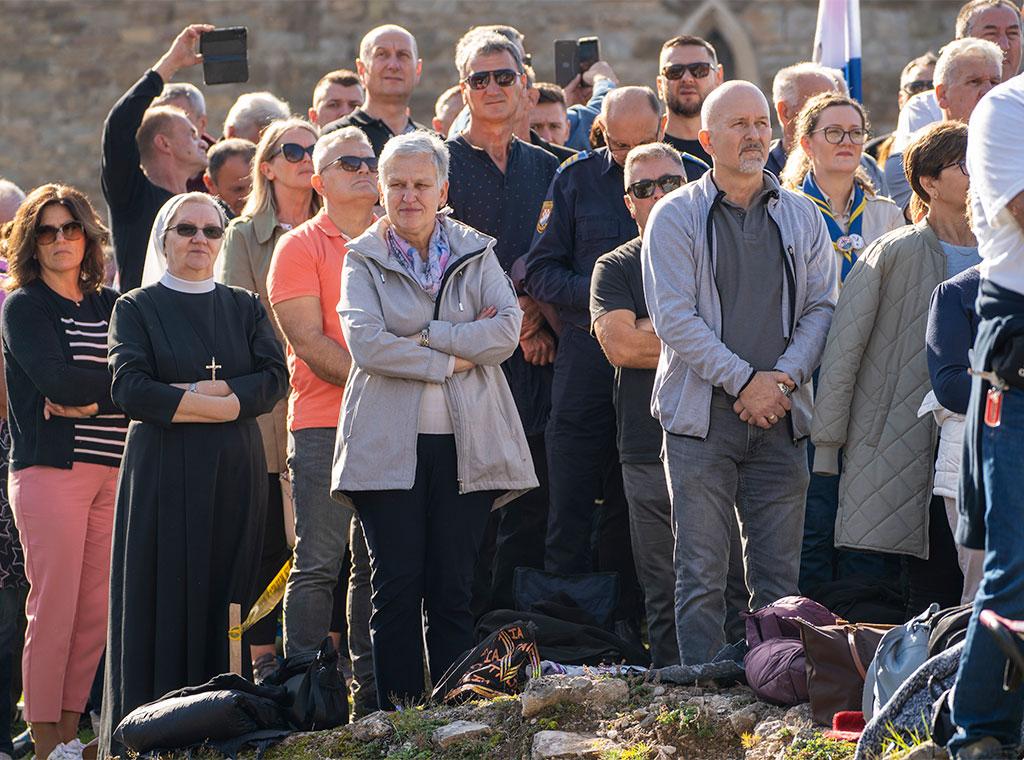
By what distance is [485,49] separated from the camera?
25.8ft

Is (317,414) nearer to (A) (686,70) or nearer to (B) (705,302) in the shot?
(B) (705,302)

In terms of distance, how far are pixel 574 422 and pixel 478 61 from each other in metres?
1.87

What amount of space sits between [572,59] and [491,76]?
334 cm

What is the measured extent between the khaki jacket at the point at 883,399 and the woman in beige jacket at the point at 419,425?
3.87 ft

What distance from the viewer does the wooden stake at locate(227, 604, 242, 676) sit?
6277mm

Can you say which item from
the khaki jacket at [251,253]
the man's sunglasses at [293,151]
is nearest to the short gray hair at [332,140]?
the man's sunglasses at [293,151]

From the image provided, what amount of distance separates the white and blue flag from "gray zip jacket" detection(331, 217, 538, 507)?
13.8 ft

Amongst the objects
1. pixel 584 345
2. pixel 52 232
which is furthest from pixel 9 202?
pixel 584 345

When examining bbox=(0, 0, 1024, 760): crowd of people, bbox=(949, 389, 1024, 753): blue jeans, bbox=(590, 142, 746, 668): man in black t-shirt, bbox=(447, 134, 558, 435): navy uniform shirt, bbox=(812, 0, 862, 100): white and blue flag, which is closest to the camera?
bbox=(949, 389, 1024, 753): blue jeans

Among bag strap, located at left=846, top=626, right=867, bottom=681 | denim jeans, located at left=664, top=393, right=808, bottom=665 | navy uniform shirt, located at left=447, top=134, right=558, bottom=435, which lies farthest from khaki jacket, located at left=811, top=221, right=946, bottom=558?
navy uniform shirt, located at left=447, top=134, right=558, bottom=435

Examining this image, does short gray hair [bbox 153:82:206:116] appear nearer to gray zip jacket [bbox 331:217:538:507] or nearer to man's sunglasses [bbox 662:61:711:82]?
man's sunglasses [bbox 662:61:711:82]

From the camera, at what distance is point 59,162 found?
53.9 feet

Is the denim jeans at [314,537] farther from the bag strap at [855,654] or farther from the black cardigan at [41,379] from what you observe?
the bag strap at [855,654]

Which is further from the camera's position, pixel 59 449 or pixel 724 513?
pixel 59 449
